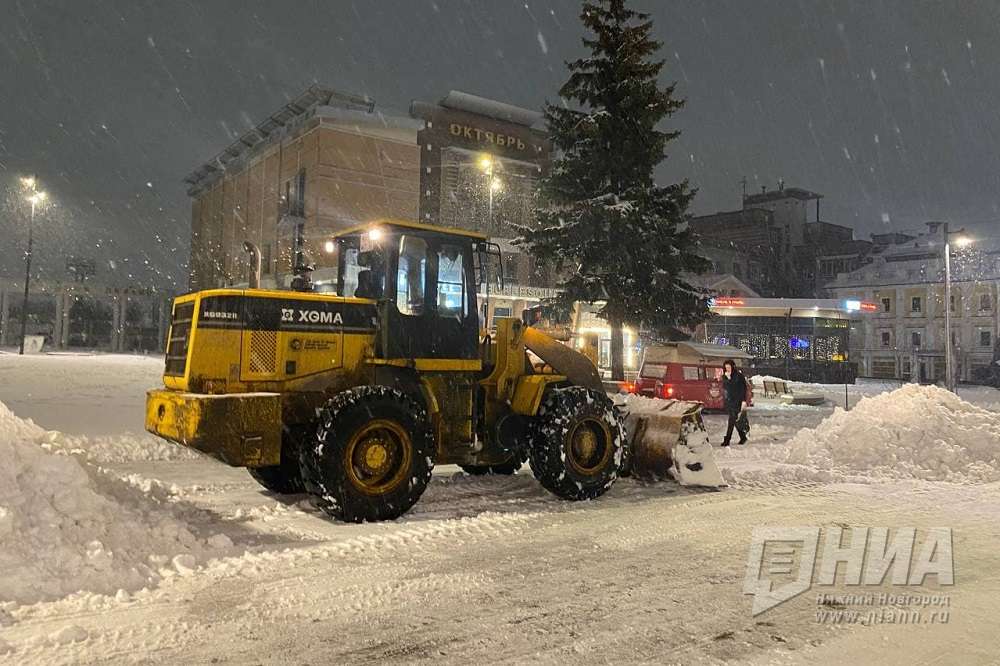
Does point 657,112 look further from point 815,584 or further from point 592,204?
point 815,584

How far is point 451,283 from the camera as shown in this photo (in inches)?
329

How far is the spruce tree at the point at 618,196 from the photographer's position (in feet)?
75.9

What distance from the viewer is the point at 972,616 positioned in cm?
500

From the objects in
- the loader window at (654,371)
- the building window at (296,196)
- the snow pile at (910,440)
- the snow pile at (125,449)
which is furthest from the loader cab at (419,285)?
the building window at (296,196)

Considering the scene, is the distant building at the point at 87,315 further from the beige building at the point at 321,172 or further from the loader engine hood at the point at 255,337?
the loader engine hood at the point at 255,337

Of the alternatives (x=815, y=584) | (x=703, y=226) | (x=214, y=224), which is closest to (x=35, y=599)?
(x=815, y=584)

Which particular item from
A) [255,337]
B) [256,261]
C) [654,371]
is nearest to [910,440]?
[255,337]

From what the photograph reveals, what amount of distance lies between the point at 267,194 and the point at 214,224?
13819 millimetres

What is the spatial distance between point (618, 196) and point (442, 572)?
18880 millimetres

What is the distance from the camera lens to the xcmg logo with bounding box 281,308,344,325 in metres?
7.41

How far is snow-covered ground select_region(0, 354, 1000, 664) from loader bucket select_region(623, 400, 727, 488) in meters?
0.36

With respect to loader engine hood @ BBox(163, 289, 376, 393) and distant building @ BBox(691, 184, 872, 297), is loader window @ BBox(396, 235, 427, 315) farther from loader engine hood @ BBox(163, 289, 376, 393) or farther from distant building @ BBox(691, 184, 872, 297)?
distant building @ BBox(691, 184, 872, 297)

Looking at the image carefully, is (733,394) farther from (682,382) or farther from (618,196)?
(618,196)

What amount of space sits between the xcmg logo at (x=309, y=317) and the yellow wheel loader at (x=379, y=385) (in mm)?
15
